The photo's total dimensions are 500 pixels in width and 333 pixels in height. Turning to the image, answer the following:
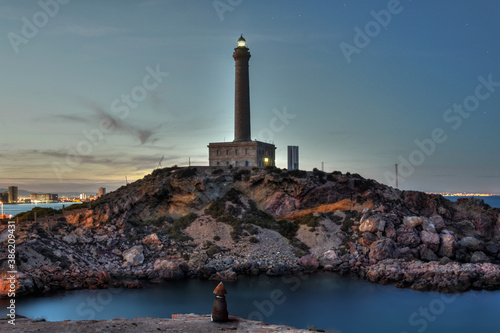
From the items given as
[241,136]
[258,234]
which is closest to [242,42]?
[241,136]

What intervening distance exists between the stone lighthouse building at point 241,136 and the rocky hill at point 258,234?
4.51 meters

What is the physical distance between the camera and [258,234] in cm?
4075

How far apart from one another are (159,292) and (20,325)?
12.5 m

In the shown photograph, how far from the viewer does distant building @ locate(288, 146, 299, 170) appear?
58.5 metres

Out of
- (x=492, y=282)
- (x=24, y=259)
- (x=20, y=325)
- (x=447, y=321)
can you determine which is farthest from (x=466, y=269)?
(x=24, y=259)

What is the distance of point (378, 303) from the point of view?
27516 millimetres

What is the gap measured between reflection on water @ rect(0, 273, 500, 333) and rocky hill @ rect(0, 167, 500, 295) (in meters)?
1.82

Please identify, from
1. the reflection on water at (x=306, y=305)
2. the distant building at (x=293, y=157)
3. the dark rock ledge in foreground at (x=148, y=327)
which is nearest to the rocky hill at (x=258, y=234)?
the reflection on water at (x=306, y=305)

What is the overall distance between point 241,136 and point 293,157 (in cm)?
821

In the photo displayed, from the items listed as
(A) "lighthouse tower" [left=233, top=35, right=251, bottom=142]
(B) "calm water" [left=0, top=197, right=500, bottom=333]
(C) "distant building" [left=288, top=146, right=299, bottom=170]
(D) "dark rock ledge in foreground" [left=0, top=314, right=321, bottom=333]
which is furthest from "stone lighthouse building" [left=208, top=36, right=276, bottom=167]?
(D) "dark rock ledge in foreground" [left=0, top=314, right=321, bottom=333]

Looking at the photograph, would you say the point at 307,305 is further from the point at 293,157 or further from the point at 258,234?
the point at 293,157

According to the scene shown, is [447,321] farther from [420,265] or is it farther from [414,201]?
[414,201]

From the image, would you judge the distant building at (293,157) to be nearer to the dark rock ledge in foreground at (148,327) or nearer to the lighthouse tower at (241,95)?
the lighthouse tower at (241,95)

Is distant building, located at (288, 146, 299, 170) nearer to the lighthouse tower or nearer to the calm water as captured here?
the lighthouse tower
